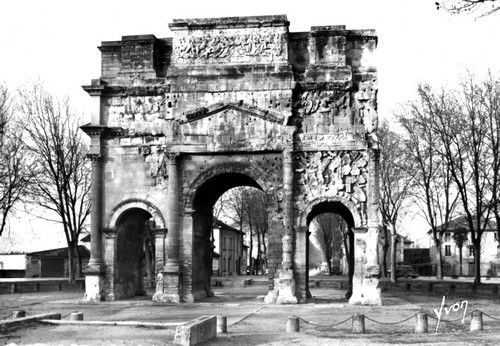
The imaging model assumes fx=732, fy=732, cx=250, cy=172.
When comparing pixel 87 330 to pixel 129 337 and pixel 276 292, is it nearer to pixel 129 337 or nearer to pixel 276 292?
pixel 129 337

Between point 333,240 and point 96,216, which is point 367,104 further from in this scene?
point 333,240

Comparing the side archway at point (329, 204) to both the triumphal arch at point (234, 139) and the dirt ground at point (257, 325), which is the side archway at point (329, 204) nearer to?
the triumphal arch at point (234, 139)

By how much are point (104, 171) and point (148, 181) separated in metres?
1.80

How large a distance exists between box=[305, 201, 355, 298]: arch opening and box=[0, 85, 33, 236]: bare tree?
577 inches

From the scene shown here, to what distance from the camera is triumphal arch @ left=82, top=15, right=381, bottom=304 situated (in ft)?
83.8

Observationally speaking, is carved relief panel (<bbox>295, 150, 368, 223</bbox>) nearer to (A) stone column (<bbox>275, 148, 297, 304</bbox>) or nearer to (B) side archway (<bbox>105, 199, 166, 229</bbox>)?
(A) stone column (<bbox>275, 148, 297, 304</bbox>)

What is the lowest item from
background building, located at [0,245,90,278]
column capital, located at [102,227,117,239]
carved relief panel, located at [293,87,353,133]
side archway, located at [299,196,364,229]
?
background building, located at [0,245,90,278]

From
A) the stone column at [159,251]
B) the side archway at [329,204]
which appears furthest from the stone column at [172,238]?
the side archway at [329,204]

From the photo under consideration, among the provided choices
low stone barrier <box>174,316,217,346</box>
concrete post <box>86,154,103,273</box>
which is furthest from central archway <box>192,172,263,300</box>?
low stone barrier <box>174,316,217,346</box>

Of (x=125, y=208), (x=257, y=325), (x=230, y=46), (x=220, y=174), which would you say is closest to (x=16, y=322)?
(x=257, y=325)

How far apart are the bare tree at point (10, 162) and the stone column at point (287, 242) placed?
47.5ft

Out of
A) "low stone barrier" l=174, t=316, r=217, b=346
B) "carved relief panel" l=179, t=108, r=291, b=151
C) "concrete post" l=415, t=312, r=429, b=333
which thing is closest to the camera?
"low stone barrier" l=174, t=316, r=217, b=346

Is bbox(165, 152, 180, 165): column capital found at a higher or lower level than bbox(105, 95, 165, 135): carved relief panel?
lower

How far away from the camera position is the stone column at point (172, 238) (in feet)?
84.2
